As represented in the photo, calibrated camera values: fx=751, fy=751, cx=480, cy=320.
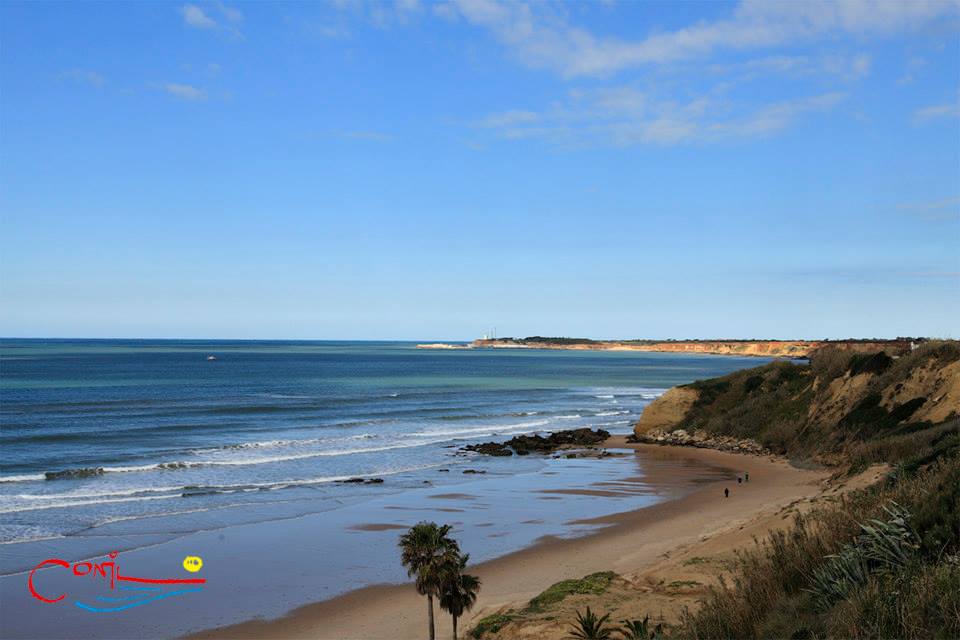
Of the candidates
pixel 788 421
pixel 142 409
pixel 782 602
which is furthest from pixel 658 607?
pixel 142 409

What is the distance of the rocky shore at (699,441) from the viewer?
49000 millimetres

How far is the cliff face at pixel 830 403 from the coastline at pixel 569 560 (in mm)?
5000

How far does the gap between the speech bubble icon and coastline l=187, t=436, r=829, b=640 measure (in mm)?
4965

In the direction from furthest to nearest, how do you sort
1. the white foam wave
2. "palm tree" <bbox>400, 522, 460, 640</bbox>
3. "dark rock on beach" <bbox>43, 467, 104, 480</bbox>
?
the white foam wave
"dark rock on beach" <bbox>43, 467, 104, 480</bbox>
"palm tree" <bbox>400, 522, 460, 640</bbox>

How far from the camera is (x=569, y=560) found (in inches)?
946

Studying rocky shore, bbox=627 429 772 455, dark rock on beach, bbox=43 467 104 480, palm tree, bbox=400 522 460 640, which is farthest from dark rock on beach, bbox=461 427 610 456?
palm tree, bbox=400 522 460 640

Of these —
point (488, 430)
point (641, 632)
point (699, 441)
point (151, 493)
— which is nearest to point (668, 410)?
point (699, 441)

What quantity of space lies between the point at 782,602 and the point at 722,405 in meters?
49.0

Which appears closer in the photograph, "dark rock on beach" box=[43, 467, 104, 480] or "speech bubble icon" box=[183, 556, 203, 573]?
"speech bubble icon" box=[183, 556, 203, 573]

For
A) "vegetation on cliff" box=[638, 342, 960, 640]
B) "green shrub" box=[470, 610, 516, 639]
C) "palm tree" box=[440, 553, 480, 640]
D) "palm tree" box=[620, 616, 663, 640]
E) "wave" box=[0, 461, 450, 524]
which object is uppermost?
"vegetation on cliff" box=[638, 342, 960, 640]

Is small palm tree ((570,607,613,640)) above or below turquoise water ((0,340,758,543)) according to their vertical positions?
above

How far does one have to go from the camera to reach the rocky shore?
49000 mm

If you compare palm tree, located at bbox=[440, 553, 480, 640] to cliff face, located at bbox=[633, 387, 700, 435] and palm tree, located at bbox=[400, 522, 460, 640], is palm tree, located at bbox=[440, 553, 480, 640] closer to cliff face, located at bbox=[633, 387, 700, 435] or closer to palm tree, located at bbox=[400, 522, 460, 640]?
palm tree, located at bbox=[400, 522, 460, 640]

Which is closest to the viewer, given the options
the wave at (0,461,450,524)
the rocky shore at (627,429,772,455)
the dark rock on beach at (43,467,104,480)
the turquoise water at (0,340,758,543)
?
the wave at (0,461,450,524)
